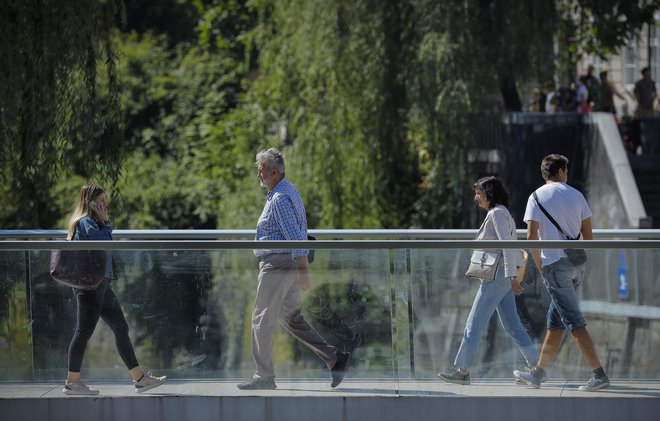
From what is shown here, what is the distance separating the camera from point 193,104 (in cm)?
3212

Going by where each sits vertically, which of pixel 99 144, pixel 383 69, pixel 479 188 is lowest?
pixel 479 188

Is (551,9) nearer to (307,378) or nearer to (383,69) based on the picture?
(383,69)

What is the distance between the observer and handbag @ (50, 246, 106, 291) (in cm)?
875

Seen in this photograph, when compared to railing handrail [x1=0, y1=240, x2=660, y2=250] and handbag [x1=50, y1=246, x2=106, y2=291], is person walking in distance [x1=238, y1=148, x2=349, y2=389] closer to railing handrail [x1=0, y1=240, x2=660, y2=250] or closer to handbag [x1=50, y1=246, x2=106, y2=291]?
railing handrail [x1=0, y1=240, x2=660, y2=250]

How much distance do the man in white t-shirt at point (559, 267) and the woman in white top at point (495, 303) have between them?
0.14 metres

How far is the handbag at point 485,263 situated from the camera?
8.55 meters

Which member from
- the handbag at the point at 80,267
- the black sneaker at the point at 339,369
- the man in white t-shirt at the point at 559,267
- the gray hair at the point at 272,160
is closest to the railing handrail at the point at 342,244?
the handbag at the point at 80,267

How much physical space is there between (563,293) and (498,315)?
1.56ft

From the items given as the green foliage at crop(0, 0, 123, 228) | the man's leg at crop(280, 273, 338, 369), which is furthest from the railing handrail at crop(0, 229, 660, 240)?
the green foliage at crop(0, 0, 123, 228)

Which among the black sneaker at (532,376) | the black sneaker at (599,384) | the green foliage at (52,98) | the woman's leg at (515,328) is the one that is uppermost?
the green foliage at (52,98)

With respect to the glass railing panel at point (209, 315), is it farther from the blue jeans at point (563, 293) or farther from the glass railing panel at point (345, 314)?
the blue jeans at point (563, 293)

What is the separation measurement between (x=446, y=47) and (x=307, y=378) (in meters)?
12.0

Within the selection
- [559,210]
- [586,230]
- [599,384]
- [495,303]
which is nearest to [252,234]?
[495,303]

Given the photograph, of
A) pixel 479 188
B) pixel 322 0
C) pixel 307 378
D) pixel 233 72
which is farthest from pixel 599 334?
pixel 233 72
